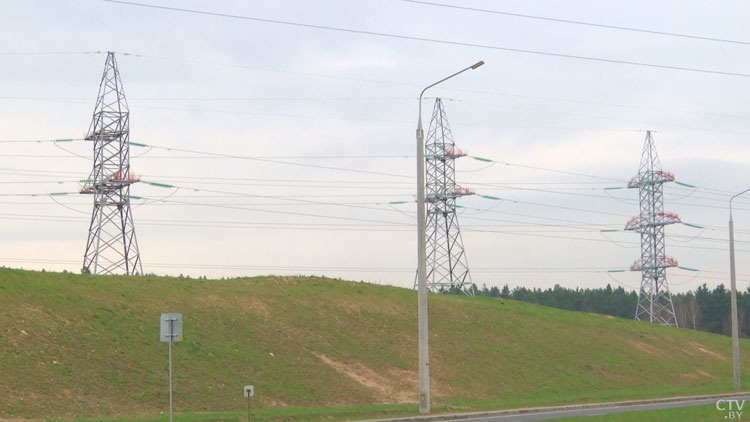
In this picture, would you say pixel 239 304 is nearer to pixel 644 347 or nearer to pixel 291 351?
pixel 291 351

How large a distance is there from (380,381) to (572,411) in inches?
379

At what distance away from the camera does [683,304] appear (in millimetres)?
183000

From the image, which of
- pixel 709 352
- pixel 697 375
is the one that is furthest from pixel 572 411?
pixel 709 352

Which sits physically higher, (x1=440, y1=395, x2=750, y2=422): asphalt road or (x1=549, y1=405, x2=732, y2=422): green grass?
(x1=549, y1=405, x2=732, y2=422): green grass

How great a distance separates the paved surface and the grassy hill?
2758mm

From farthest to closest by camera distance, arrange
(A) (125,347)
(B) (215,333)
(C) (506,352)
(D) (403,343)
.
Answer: (C) (506,352) → (D) (403,343) → (B) (215,333) → (A) (125,347)

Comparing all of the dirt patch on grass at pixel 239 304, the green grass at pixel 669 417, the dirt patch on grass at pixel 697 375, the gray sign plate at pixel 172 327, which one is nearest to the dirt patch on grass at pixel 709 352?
the dirt patch on grass at pixel 697 375

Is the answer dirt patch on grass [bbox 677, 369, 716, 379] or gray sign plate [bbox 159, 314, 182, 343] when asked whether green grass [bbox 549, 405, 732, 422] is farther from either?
dirt patch on grass [bbox 677, 369, 716, 379]

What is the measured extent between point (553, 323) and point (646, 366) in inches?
301

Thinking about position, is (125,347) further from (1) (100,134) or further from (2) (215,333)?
(1) (100,134)

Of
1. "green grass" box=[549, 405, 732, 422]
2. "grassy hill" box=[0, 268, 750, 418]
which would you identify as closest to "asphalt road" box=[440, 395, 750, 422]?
"green grass" box=[549, 405, 732, 422]

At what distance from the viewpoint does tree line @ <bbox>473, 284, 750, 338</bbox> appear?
511ft

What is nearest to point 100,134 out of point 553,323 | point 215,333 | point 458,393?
point 215,333

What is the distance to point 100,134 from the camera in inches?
2183
